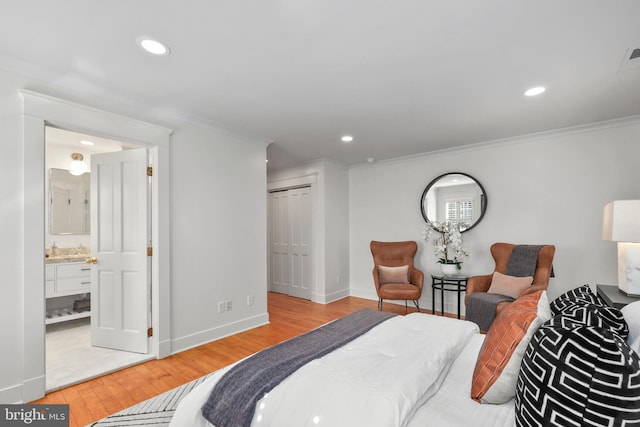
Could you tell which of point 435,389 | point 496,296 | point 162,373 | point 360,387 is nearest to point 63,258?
point 162,373

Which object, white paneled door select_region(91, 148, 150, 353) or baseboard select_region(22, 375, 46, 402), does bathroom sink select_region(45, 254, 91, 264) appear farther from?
baseboard select_region(22, 375, 46, 402)

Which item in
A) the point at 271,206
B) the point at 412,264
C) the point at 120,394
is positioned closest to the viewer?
the point at 120,394

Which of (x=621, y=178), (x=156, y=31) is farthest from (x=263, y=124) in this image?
(x=621, y=178)

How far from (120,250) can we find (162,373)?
1.29m

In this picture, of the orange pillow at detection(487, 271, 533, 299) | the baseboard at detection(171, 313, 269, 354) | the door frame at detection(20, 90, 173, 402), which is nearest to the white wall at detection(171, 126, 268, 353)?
the baseboard at detection(171, 313, 269, 354)

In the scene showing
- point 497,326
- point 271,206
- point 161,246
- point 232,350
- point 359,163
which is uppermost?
point 359,163

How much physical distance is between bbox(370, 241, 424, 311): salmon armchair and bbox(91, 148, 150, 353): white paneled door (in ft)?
9.48

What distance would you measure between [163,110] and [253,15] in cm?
173

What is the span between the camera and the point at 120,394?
229 cm

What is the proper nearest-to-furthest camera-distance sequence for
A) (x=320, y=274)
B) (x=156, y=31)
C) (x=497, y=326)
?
(x=497, y=326)
(x=156, y=31)
(x=320, y=274)

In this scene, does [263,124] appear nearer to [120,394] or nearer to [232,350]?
[232,350]

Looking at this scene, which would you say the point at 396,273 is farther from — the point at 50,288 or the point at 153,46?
the point at 50,288

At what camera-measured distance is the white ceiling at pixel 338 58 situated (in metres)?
1.64

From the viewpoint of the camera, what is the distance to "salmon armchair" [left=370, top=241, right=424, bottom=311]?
410 centimetres
